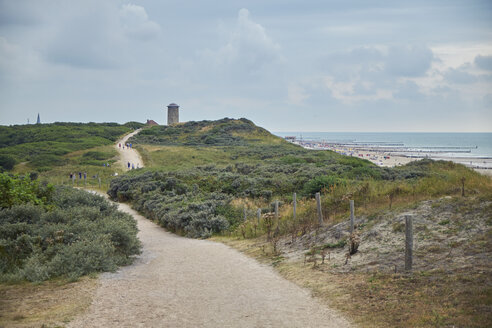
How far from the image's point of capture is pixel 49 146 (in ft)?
239

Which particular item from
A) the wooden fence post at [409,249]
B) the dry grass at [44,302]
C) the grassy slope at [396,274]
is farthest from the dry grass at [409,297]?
the dry grass at [44,302]

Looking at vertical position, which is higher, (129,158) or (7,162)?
(129,158)

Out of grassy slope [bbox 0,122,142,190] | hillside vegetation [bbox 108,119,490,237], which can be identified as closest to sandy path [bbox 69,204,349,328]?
hillside vegetation [bbox 108,119,490,237]

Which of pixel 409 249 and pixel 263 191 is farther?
pixel 263 191

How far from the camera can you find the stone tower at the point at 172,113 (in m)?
127

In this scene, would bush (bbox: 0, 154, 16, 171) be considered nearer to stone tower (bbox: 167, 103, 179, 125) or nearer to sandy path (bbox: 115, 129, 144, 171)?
sandy path (bbox: 115, 129, 144, 171)

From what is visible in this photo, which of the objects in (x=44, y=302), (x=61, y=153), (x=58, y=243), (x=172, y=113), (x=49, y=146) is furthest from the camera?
(x=172, y=113)

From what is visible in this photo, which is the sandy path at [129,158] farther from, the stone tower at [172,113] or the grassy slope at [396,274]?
the stone tower at [172,113]

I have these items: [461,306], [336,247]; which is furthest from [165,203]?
[461,306]

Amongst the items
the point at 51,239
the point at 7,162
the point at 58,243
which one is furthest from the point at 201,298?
the point at 7,162

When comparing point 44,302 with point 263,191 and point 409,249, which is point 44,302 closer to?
point 409,249

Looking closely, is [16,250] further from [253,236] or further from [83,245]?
[253,236]

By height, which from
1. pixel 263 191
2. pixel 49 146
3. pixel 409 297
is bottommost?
pixel 263 191

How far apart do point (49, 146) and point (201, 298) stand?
72.5m
